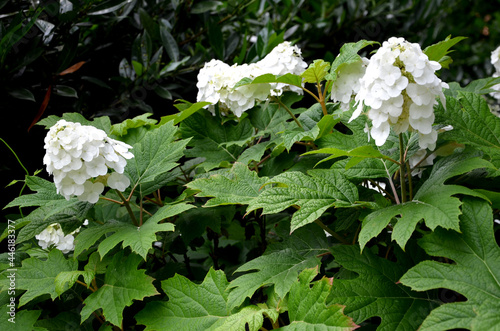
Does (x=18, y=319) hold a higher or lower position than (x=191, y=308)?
lower

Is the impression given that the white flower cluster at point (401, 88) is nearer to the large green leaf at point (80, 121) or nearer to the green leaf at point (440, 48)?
the green leaf at point (440, 48)

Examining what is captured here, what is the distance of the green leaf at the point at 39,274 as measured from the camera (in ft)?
4.28

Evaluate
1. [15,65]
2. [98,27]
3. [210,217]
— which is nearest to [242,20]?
[98,27]

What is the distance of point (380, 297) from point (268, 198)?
363 mm

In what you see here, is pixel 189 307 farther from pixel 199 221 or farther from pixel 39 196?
pixel 39 196

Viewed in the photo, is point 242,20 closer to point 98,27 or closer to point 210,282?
point 98,27

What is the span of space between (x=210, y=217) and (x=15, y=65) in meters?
1.29

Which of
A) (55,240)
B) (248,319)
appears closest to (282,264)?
(248,319)

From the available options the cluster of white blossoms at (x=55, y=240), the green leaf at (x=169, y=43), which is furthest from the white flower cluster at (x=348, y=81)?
the green leaf at (x=169, y=43)

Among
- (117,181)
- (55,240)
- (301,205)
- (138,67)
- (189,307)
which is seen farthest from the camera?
(138,67)

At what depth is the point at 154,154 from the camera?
1.49 metres

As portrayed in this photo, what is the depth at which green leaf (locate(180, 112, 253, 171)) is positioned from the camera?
1.61 metres

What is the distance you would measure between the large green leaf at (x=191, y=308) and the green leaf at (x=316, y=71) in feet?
2.28

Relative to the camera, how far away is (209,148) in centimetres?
162
